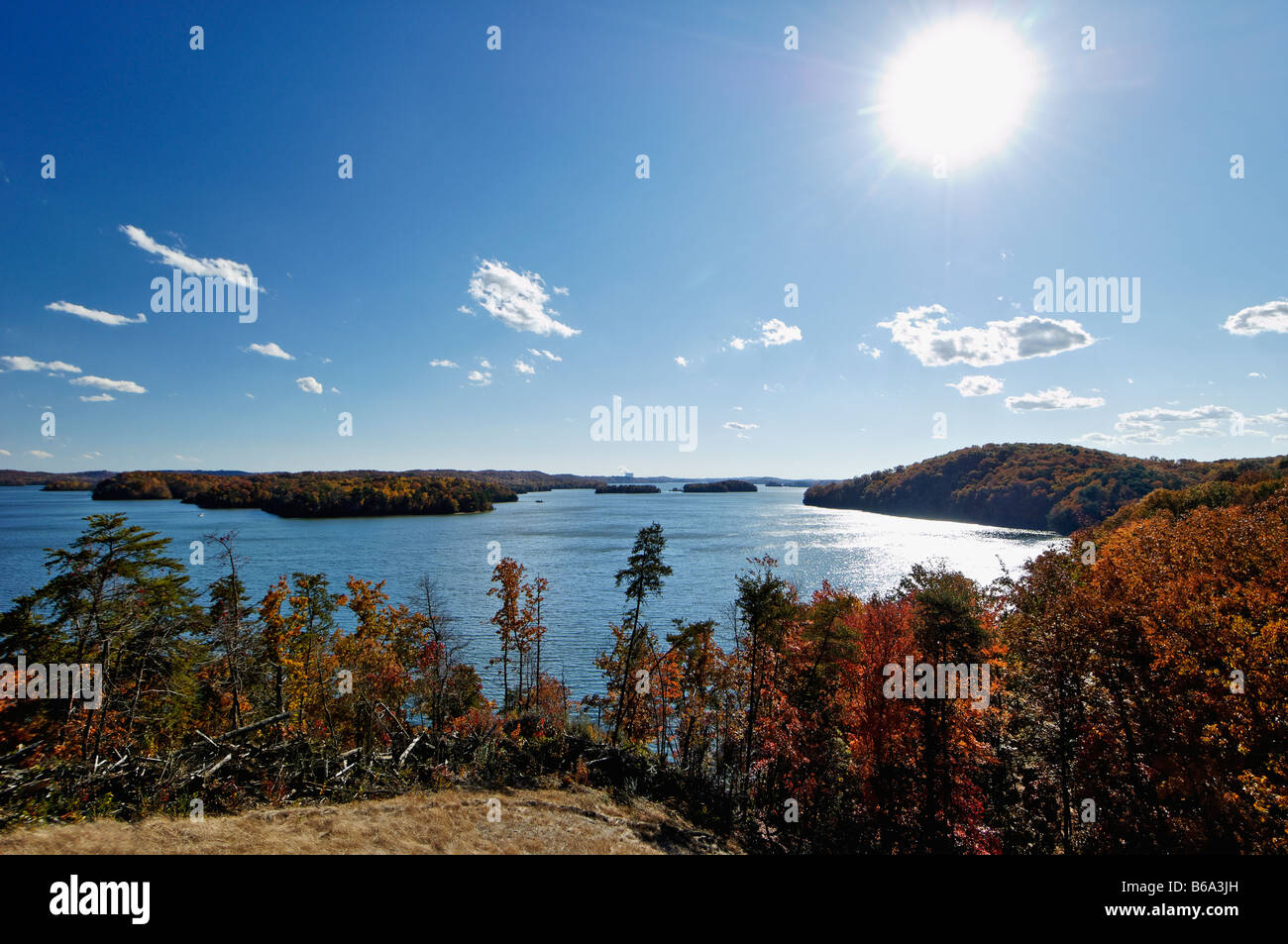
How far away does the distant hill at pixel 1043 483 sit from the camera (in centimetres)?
12338

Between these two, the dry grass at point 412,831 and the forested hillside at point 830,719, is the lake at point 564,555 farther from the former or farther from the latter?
the dry grass at point 412,831

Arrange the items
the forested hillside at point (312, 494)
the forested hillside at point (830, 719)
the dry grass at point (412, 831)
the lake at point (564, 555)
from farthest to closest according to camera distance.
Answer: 1. the forested hillside at point (312, 494)
2. the lake at point (564, 555)
3. the forested hillside at point (830, 719)
4. the dry grass at point (412, 831)

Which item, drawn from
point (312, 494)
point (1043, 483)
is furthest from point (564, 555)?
point (1043, 483)

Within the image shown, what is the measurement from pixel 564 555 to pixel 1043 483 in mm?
143910

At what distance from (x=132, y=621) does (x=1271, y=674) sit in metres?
39.2

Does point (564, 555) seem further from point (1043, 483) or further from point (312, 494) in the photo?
point (1043, 483)

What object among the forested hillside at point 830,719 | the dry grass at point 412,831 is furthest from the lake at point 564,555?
the dry grass at point 412,831

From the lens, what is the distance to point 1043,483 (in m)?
151

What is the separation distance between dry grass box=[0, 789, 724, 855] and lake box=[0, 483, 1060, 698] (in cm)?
2602

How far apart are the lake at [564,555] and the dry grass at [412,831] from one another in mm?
26022

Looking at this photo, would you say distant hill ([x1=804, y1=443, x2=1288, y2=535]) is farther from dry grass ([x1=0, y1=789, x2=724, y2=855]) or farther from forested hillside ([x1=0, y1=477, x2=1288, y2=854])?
dry grass ([x1=0, y1=789, x2=724, y2=855])

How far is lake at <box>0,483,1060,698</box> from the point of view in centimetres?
5572

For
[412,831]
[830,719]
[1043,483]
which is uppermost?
[1043,483]

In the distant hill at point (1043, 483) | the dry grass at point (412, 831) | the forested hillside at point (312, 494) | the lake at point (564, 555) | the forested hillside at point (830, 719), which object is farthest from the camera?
the forested hillside at point (312, 494)
